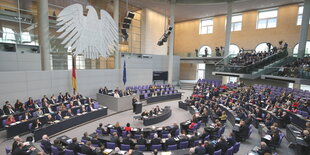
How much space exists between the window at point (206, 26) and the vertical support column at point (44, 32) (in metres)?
25.2

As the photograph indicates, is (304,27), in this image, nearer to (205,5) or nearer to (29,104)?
(205,5)

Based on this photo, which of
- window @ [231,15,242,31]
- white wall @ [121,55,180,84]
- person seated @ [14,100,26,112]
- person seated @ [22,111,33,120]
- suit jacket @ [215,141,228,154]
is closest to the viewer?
suit jacket @ [215,141,228,154]

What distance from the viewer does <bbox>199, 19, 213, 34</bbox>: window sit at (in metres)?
30.3

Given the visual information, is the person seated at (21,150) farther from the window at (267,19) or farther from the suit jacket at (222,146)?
the window at (267,19)

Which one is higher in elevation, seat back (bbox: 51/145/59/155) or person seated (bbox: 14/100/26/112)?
person seated (bbox: 14/100/26/112)

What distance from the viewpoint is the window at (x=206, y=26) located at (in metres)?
30.3

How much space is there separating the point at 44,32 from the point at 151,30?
15.2m

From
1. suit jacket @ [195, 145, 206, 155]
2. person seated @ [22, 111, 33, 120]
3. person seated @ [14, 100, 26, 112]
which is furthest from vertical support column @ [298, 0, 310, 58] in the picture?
person seated @ [14, 100, 26, 112]

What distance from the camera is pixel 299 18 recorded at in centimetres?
2184

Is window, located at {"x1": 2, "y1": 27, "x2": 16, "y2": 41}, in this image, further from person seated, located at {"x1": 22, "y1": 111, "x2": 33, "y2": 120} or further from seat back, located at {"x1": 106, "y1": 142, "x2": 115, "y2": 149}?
seat back, located at {"x1": 106, "y1": 142, "x2": 115, "y2": 149}

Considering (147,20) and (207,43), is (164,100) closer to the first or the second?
(147,20)

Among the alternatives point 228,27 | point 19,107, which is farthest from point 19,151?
point 228,27

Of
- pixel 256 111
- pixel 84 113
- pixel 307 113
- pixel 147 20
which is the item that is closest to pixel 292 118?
pixel 307 113

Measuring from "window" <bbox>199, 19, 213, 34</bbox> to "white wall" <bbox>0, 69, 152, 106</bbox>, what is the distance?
57.8 feet
